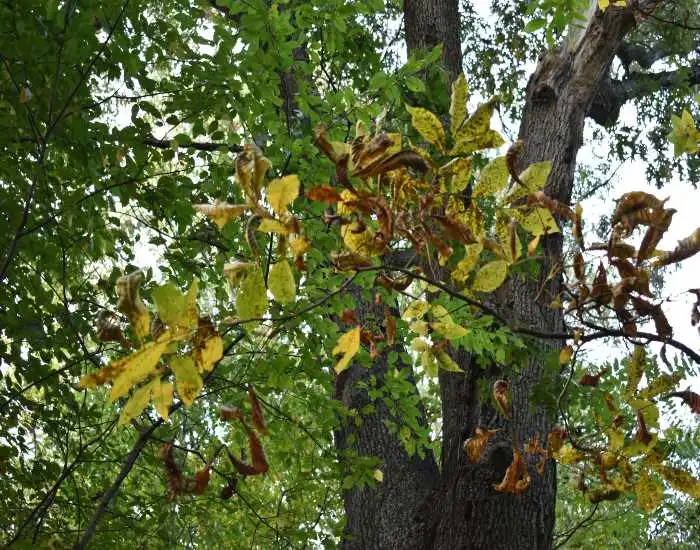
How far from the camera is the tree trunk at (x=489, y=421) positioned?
11.9ft

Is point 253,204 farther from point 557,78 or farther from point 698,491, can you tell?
point 557,78

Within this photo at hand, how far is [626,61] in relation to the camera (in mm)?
7352

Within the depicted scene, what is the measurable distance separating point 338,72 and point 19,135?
222 cm

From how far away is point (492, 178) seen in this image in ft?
3.56

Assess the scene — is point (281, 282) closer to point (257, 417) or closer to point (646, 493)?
point (257, 417)

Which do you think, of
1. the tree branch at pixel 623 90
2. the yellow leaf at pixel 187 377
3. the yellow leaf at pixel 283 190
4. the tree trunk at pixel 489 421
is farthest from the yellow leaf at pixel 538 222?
the tree branch at pixel 623 90

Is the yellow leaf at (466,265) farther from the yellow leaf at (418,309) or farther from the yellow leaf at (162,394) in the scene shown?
the yellow leaf at (162,394)

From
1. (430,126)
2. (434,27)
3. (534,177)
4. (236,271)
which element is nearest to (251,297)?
(236,271)

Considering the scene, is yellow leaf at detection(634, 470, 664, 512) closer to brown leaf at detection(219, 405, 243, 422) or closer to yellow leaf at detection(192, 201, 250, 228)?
brown leaf at detection(219, 405, 243, 422)

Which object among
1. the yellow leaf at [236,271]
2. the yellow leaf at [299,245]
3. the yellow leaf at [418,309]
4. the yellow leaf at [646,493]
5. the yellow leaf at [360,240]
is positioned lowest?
the yellow leaf at [236,271]

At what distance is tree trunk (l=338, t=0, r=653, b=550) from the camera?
143 inches

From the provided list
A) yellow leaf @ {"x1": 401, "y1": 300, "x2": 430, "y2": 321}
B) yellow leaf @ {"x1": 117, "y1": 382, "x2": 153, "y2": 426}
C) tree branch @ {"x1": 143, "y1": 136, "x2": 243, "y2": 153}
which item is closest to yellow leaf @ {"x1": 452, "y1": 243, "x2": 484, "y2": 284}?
yellow leaf @ {"x1": 401, "y1": 300, "x2": 430, "y2": 321}

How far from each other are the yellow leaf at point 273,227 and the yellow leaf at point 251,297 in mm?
55

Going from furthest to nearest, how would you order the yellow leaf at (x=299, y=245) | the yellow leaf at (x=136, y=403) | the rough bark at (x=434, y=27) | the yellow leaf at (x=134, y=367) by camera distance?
1. the rough bark at (x=434, y=27)
2. the yellow leaf at (x=299, y=245)
3. the yellow leaf at (x=136, y=403)
4. the yellow leaf at (x=134, y=367)
